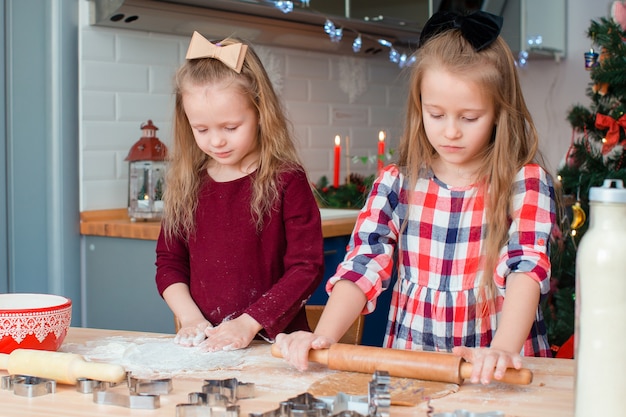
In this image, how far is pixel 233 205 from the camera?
165 centimetres

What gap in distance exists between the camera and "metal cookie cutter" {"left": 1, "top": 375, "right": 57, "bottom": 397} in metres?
1.01

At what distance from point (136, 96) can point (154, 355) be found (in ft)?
5.21

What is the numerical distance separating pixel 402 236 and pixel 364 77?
1981 mm

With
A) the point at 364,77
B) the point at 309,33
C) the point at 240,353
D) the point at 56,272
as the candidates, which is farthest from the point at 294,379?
A: the point at 364,77

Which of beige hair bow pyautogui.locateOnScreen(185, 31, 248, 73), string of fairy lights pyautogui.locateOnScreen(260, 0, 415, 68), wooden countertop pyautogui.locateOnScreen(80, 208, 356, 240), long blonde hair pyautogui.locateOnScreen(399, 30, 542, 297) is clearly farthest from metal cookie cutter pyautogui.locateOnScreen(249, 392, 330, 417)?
string of fairy lights pyautogui.locateOnScreen(260, 0, 415, 68)

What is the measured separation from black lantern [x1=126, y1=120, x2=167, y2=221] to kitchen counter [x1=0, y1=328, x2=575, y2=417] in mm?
1410

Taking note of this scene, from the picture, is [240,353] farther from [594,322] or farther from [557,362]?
[594,322]

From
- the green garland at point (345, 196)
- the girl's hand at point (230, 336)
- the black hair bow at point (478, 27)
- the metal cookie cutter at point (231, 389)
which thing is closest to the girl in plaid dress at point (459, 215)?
the black hair bow at point (478, 27)

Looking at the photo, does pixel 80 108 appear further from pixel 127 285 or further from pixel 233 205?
pixel 233 205

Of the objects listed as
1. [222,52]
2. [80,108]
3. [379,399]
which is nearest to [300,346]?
[379,399]

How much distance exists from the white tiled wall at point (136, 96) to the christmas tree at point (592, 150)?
0.51 m

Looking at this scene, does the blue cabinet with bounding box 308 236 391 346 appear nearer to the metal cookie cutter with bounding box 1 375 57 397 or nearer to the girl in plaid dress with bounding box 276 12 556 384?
the girl in plaid dress with bounding box 276 12 556 384

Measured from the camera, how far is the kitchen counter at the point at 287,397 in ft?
3.10

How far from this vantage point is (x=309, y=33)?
9.75ft
